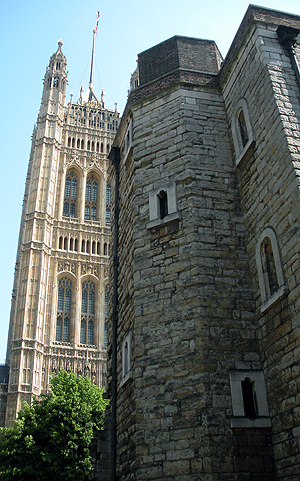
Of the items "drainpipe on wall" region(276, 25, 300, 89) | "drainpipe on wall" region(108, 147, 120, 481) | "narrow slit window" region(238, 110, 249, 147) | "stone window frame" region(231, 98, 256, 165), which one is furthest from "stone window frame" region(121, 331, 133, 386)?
"drainpipe on wall" region(276, 25, 300, 89)

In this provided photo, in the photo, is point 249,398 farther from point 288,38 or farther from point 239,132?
point 288,38

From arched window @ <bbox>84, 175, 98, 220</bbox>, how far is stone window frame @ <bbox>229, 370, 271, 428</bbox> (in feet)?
126

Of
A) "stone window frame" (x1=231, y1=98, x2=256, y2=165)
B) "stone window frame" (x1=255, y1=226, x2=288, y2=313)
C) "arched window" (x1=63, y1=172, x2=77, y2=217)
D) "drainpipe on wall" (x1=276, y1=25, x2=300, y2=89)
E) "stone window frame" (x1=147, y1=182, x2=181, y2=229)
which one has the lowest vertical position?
"stone window frame" (x1=255, y1=226, x2=288, y2=313)

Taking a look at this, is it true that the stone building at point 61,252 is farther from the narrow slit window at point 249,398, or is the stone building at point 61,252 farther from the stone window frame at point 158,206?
the narrow slit window at point 249,398

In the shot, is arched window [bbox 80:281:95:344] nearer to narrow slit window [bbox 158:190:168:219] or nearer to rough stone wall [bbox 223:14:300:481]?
narrow slit window [bbox 158:190:168:219]

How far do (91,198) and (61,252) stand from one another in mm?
6919

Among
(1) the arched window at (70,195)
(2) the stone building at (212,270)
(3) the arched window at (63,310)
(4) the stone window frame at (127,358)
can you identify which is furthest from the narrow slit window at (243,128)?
(1) the arched window at (70,195)

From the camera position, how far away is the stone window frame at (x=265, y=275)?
5.89 m

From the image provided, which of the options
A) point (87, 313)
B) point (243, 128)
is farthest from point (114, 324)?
point (87, 313)

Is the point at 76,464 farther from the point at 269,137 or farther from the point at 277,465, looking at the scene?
the point at 269,137

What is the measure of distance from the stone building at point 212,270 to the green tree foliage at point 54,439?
10495 millimetres

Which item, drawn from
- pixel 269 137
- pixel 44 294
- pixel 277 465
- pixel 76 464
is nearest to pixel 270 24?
pixel 269 137

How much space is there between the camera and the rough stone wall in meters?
5.55

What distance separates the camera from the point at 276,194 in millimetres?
6375
